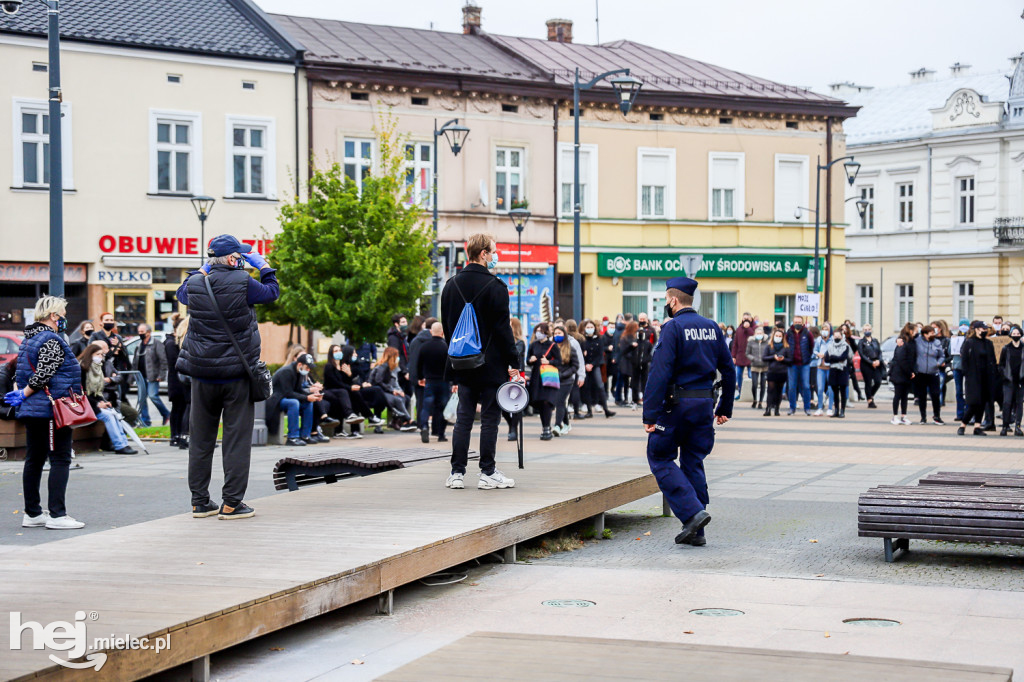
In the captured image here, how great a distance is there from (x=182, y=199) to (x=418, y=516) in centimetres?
2627

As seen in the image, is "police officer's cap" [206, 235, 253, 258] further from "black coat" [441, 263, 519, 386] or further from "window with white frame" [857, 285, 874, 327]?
"window with white frame" [857, 285, 874, 327]

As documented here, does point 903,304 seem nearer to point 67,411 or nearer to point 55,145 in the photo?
point 55,145

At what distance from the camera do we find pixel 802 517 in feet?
36.4

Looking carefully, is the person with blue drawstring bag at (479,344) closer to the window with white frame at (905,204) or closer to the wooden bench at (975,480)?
the wooden bench at (975,480)

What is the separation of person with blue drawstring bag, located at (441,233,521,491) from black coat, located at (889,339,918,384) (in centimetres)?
1412

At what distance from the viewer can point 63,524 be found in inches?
412

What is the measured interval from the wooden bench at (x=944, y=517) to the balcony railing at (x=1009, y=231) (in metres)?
45.4

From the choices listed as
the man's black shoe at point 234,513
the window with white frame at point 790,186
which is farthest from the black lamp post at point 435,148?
the man's black shoe at point 234,513

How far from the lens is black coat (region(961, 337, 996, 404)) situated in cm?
1991

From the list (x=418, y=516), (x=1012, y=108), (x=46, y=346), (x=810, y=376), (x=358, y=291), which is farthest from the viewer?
(x=1012, y=108)

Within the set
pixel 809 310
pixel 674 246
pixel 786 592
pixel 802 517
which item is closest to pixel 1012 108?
pixel 674 246

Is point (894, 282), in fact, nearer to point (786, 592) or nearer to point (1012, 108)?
point (1012, 108)

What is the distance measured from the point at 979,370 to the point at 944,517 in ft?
40.2

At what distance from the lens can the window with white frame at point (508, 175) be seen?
38.4 metres
